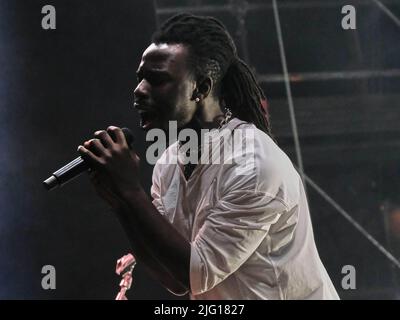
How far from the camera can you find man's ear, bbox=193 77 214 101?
1281mm

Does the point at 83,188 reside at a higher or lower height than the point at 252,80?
lower

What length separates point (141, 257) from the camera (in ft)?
4.18

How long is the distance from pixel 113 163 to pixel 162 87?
0.20m

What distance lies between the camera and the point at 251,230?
1.17 m

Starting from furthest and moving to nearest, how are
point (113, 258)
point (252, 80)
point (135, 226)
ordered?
point (113, 258)
point (252, 80)
point (135, 226)

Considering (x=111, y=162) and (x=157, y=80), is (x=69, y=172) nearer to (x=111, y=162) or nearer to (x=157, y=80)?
(x=111, y=162)

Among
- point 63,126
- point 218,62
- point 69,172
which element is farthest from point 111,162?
point 63,126

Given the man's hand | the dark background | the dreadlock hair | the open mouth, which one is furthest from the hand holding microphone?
the dark background

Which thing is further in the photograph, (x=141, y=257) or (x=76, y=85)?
(x=76, y=85)

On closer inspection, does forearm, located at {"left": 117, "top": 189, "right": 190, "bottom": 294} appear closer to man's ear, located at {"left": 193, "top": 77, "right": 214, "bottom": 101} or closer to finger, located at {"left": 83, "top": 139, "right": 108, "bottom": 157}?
finger, located at {"left": 83, "top": 139, "right": 108, "bottom": 157}

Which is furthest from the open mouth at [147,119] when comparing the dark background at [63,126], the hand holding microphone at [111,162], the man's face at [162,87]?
the dark background at [63,126]
